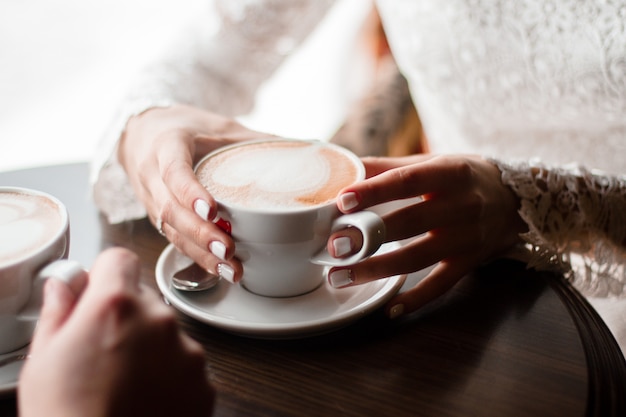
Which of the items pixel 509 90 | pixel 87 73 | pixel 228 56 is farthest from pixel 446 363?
pixel 87 73

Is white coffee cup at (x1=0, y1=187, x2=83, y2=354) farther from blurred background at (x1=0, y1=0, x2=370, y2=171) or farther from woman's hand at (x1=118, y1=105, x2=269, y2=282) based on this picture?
blurred background at (x1=0, y1=0, x2=370, y2=171)

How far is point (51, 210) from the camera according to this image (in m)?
0.52

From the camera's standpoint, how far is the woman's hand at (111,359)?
1.07ft

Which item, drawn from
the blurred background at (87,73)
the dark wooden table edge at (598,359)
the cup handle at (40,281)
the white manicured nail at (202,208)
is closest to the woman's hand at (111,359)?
the cup handle at (40,281)

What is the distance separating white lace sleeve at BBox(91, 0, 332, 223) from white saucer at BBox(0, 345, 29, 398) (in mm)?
418

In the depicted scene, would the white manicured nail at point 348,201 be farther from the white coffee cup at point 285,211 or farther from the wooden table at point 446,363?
the wooden table at point 446,363

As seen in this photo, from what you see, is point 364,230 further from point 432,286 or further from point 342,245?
point 432,286

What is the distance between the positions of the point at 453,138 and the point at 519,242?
1.52 feet

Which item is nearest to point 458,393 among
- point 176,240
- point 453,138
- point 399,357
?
point 399,357

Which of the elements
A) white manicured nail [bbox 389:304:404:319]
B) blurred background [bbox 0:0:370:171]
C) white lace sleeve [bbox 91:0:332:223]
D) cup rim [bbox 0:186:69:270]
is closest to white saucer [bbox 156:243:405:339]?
white manicured nail [bbox 389:304:404:319]

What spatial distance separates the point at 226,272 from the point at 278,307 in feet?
0.19

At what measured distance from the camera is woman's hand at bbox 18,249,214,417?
12.8 inches

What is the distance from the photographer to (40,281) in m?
0.44

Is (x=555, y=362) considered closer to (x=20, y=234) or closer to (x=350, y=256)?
(x=350, y=256)
